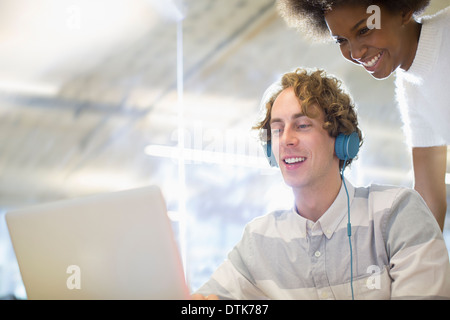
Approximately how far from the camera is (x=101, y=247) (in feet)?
2.44

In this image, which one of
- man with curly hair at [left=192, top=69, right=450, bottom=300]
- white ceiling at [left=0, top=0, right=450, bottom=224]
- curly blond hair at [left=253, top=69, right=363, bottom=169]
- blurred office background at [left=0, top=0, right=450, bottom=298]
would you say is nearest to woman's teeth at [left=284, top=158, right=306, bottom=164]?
man with curly hair at [left=192, top=69, right=450, bottom=300]

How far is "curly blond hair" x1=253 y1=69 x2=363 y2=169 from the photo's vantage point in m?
1.16

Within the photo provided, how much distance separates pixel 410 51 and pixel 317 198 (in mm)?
570

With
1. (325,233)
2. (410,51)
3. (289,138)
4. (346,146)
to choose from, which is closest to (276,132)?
(289,138)

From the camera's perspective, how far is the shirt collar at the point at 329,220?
1071 mm

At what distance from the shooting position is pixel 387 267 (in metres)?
0.98

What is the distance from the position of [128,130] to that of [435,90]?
5.68 feet

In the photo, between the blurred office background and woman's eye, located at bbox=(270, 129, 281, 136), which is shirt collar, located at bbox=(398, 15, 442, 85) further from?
the blurred office background

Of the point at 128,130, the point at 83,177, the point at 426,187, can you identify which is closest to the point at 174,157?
the point at 128,130

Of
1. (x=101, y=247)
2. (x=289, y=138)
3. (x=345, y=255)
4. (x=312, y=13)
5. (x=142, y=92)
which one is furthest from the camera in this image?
(x=142, y=92)

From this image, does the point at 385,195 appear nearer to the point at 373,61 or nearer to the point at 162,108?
the point at 373,61

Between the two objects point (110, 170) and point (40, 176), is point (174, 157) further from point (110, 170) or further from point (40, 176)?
point (40, 176)

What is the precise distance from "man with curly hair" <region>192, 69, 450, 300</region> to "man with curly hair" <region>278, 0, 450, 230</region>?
16 centimetres

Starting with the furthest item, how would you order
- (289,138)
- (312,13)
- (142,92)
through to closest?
1. (142,92)
2. (312,13)
3. (289,138)
